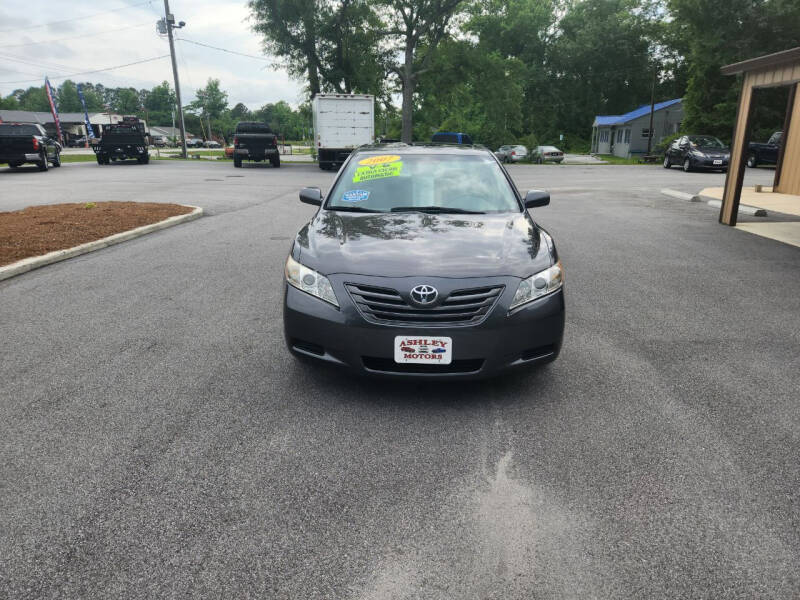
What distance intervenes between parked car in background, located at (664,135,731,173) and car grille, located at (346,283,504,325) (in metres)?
26.1

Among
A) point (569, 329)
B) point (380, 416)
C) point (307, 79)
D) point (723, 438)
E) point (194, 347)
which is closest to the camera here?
point (723, 438)

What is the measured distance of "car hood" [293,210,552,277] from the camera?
355 centimetres

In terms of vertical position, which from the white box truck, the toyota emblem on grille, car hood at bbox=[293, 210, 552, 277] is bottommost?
the toyota emblem on grille

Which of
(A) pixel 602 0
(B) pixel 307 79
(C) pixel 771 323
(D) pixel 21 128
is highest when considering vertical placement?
(A) pixel 602 0

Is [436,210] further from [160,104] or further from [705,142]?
[160,104]

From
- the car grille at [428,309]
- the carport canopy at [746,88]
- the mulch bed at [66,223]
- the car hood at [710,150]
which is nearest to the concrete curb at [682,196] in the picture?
the carport canopy at [746,88]

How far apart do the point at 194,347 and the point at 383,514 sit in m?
2.60

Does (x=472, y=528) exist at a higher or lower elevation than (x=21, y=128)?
lower

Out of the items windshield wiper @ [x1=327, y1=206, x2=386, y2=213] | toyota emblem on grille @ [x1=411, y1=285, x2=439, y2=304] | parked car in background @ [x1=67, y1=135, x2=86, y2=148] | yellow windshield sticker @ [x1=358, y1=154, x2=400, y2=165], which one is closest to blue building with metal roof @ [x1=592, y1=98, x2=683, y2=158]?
yellow windshield sticker @ [x1=358, y1=154, x2=400, y2=165]

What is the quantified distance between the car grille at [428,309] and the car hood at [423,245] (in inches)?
5.3

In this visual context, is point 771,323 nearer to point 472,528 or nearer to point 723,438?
point 723,438

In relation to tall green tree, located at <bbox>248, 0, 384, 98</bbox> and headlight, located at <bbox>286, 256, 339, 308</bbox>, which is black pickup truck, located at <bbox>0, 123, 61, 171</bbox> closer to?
tall green tree, located at <bbox>248, 0, 384, 98</bbox>

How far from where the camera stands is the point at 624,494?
2.74m

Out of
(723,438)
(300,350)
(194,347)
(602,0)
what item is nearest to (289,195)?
(194,347)
